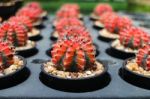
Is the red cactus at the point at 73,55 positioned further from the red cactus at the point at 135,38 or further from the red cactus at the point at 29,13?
the red cactus at the point at 29,13

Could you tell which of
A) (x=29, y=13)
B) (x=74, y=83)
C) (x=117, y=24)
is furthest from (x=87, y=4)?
(x=74, y=83)

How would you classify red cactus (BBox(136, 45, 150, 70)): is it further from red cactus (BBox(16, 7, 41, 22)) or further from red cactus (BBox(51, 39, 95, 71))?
red cactus (BBox(16, 7, 41, 22))

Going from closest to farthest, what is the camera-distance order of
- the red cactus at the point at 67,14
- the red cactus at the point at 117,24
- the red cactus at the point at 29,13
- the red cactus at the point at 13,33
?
the red cactus at the point at 13,33 → the red cactus at the point at 117,24 → the red cactus at the point at 29,13 → the red cactus at the point at 67,14

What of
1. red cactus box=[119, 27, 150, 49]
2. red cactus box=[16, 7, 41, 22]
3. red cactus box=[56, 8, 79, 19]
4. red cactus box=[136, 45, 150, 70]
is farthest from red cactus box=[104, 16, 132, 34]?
red cactus box=[136, 45, 150, 70]

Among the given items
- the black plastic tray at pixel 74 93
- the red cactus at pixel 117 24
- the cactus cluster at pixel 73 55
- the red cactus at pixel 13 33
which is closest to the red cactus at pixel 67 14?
the red cactus at pixel 117 24

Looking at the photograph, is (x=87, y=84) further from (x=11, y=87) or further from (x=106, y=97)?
(x=11, y=87)

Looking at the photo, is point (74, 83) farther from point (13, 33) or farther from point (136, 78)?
point (13, 33)

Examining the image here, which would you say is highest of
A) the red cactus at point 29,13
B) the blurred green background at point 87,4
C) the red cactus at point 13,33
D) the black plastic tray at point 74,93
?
the red cactus at point 13,33
